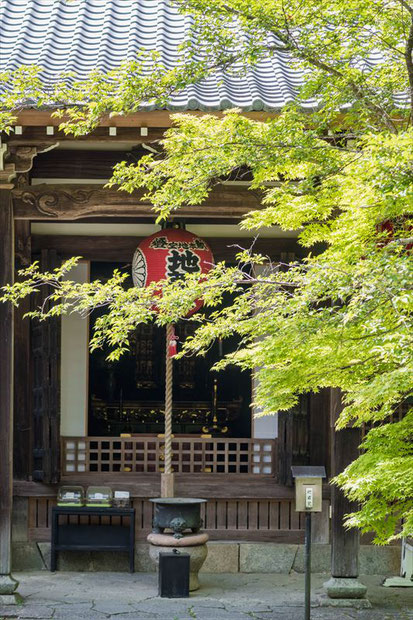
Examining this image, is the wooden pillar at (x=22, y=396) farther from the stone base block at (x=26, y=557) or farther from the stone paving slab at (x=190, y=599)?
the stone paving slab at (x=190, y=599)

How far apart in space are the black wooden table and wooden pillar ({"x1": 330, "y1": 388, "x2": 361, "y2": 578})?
8.83ft

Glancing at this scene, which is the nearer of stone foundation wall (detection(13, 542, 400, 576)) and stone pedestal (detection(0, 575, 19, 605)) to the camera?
stone pedestal (detection(0, 575, 19, 605))

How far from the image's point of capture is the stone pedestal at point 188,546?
10719 millimetres

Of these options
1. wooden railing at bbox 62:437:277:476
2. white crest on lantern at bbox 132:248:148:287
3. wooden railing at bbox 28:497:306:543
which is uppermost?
white crest on lantern at bbox 132:248:148:287

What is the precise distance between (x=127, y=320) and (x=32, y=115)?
117 inches

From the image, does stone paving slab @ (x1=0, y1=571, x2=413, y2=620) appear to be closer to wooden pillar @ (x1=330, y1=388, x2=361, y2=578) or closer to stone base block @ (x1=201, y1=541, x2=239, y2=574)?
stone base block @ (x1=201, y1=541, x2=239, y2=574)

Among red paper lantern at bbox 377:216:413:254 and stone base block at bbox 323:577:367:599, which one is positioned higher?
red paper lantern at bbox 377:216:413:254

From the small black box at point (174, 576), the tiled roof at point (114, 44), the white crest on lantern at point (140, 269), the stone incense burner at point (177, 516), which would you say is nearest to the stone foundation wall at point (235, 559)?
the stone incense burner at point (177, 516)

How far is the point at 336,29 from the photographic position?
7883 mm

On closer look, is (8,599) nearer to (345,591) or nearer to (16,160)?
(345,591)

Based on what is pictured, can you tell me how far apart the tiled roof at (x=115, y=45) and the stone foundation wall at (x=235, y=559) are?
18.3 feet

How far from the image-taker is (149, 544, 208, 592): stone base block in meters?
10.7

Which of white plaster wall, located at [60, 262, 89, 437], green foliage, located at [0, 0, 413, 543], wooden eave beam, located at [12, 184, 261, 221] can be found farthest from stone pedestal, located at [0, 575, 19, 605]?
wooden eave beam, located at [12, 184, 261, 221]

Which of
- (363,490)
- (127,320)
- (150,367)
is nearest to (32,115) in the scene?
(127,320)
